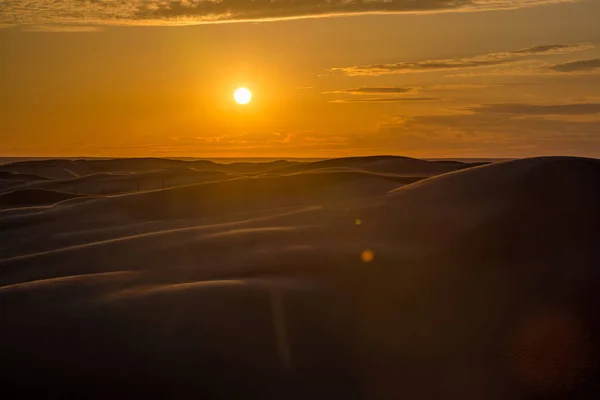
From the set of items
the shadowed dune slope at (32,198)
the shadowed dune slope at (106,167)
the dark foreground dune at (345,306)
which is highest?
the shadowed dune slope at (106,167)

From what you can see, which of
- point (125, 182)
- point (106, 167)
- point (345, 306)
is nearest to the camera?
point (345, 306)

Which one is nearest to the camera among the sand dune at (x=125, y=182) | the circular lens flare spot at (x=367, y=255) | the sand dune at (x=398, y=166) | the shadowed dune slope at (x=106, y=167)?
the circular lens flare spot at (x=367, y=255)

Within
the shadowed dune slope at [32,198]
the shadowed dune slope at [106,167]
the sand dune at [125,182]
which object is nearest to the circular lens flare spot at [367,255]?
the shadowed dune slope at [32,198]

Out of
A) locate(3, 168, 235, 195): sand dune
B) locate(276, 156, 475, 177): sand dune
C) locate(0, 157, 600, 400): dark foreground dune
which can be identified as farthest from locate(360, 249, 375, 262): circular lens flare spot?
locate(276, 156, 475, 177): sand dune

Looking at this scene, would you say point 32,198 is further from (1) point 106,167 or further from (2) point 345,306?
(1) point 106,167

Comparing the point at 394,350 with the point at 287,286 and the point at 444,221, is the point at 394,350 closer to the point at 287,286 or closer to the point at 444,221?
the point at 287,286

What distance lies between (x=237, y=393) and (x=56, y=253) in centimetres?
658

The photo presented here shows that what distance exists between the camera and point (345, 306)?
6859 millimetres

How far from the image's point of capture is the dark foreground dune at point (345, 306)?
17.9 ft

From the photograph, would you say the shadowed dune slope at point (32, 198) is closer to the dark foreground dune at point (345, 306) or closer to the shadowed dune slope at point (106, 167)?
the dark foreground dune at point (345, 306)

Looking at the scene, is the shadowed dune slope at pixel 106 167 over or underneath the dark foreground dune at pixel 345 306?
over

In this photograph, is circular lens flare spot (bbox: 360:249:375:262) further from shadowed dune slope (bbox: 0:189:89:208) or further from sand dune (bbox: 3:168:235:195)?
sand dune (bbox: 3:168:235:195)

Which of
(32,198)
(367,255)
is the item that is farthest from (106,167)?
(367,255)

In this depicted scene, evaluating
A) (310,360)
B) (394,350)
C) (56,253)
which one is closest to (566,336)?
(394,350)
